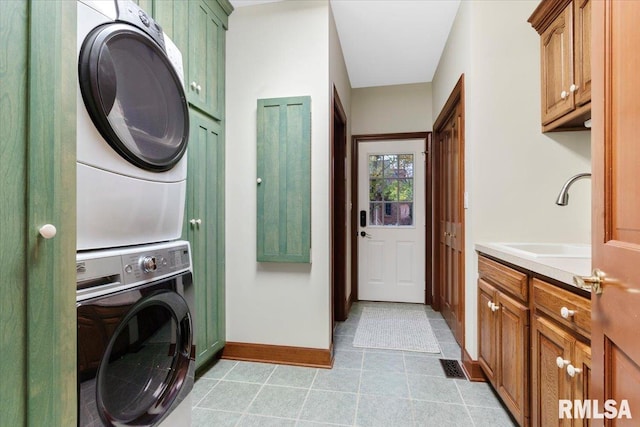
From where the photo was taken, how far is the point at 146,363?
3.78ft

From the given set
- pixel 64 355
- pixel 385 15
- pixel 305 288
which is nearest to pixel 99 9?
pixel 64 355

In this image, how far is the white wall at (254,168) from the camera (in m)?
2.22

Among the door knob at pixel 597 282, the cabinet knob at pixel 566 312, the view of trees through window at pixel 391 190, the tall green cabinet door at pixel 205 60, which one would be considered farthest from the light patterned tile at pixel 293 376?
the view of trees through window at pixel 391 190

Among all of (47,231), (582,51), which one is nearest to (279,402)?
(47,231)

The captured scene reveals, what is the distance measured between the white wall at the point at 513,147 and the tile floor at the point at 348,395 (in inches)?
14.9

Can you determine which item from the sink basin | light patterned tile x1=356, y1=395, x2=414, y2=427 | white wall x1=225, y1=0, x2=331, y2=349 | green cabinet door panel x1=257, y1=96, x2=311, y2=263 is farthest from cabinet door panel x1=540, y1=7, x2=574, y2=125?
light patterned tile x1=356, y1=395, x2=414, y2=427

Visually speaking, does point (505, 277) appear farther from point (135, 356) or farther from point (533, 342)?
point (135, 356)

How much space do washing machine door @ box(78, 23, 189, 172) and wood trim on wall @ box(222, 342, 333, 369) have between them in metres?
1.57

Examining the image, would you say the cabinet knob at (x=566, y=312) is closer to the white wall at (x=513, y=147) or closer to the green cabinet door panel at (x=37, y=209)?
the white wall at (x=513, y=147)

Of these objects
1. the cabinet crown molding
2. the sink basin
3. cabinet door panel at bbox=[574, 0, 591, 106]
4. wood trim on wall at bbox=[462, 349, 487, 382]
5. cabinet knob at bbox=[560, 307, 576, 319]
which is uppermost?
the cabinet crown molding

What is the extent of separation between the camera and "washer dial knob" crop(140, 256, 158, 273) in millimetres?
1109

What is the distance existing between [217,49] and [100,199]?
169cm

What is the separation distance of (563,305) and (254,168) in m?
1.94

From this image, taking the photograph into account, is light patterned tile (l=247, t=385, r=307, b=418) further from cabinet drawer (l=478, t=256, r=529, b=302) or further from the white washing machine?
cabinet drawer (l=478, t=256, r=529, b=302)
